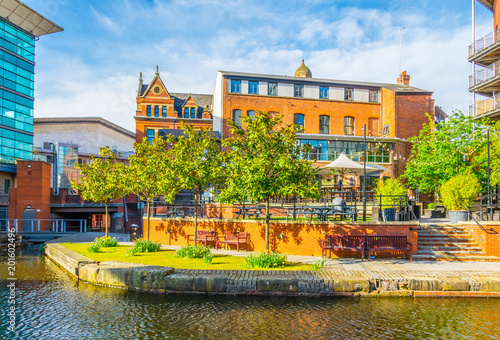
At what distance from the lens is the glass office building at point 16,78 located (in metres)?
38.7

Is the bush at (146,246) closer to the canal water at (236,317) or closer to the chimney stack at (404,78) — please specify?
the canal water at (236,317)

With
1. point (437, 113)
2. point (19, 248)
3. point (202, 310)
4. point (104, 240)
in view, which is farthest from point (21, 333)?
point (437, 113)

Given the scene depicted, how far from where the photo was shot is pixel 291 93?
129ft

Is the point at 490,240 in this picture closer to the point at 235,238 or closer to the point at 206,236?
the point at 235,238

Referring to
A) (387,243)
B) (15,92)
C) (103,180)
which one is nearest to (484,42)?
(387,243)

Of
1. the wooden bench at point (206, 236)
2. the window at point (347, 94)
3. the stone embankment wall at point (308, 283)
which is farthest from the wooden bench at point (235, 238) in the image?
the window at point (347, 94)

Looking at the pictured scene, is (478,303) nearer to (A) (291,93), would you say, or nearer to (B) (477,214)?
(B) (477,214)

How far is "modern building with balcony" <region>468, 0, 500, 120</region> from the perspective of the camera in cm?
2655

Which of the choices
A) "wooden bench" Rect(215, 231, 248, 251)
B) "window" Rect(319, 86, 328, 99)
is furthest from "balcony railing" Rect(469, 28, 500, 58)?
"wooden bench" Rect(215, 231, 248, 251)

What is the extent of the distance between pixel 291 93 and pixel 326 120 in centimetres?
487

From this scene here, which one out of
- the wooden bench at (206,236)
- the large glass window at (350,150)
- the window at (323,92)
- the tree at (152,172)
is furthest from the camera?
the window at (323,92)

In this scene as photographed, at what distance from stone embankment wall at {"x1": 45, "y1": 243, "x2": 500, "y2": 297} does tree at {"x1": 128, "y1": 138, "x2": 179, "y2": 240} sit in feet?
15.8

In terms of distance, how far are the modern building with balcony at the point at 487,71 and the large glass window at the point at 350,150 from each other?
8.54 meters

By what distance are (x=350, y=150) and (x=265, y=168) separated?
24971 mm
